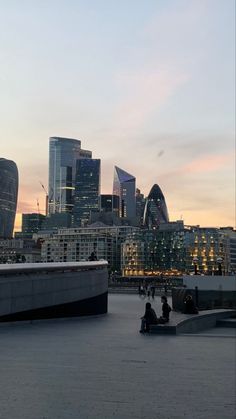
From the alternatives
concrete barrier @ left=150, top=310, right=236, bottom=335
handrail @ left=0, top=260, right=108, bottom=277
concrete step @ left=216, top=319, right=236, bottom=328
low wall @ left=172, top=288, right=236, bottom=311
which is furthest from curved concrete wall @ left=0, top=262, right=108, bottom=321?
concrete step @ left=216, top=319, right=236, bottom=328

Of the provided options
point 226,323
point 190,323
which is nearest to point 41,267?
point 190,323

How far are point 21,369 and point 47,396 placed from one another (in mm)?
2078

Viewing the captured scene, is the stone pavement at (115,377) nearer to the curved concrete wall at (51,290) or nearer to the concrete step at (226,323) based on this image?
the curved concrete wall at (51,290)

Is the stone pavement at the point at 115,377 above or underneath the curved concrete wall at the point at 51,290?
underneath

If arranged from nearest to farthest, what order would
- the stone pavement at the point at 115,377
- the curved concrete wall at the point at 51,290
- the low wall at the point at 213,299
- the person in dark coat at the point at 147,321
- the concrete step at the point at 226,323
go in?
the stone pavement at the point at 115,377 < the person in dark coat at the point at 147,321 < the curved concrete wall at the point at 51,290 < the concrete step at the point at 226,323 < the low wall at the point at 213,299

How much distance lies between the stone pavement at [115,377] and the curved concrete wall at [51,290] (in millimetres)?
3758

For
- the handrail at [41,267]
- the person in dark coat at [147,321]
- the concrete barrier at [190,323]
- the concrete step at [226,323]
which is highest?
the handrail at [41,267]

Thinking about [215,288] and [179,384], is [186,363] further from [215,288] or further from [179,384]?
[215,288]

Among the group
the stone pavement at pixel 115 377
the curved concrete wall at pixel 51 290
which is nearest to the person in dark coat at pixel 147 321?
the stone pavement at pixel 115 377

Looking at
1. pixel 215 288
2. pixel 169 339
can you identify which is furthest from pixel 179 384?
pixel 215 288

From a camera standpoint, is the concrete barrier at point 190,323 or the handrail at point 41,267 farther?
the handrail at point 41,267

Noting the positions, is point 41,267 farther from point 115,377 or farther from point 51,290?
point 115,377

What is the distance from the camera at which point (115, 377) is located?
356 inches

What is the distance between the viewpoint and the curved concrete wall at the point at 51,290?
18.9 metres
